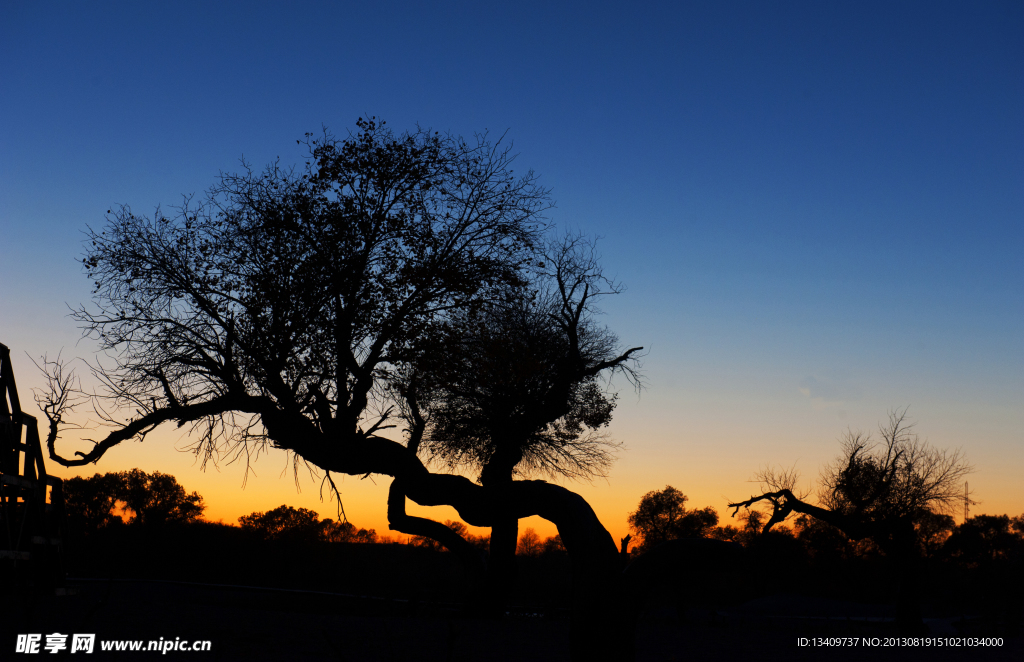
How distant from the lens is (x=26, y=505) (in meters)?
15.8

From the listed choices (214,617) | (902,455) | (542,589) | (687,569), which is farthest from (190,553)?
(687,569)

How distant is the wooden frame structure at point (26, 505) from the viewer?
15.4 m

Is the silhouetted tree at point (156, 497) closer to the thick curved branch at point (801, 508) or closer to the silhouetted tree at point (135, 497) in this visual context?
the silhouetted tree at point (135, 497)

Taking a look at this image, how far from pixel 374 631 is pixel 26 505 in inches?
335

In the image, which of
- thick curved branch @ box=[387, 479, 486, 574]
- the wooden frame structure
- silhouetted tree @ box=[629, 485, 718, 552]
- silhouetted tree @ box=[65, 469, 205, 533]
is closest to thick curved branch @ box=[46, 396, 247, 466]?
the wooden frame structure

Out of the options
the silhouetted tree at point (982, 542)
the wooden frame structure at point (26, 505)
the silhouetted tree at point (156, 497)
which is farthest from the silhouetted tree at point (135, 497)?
the silhouetted tree at point (982, 542)

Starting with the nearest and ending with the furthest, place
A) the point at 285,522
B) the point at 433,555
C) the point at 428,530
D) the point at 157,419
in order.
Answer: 1. the point at 157,419
2. the point at 428,530
3. the point at 433,555
4. the point at 285,522

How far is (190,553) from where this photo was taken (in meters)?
43.9

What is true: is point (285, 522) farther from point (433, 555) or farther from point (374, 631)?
point (374, 631)

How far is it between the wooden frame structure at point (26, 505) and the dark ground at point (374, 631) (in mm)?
736

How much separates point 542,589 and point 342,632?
30149 millimetres

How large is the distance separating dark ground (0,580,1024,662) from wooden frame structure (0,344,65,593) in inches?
29.0

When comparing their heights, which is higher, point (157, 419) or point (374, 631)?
point (157, 419)

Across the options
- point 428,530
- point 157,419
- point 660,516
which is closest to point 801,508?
point 428,530
